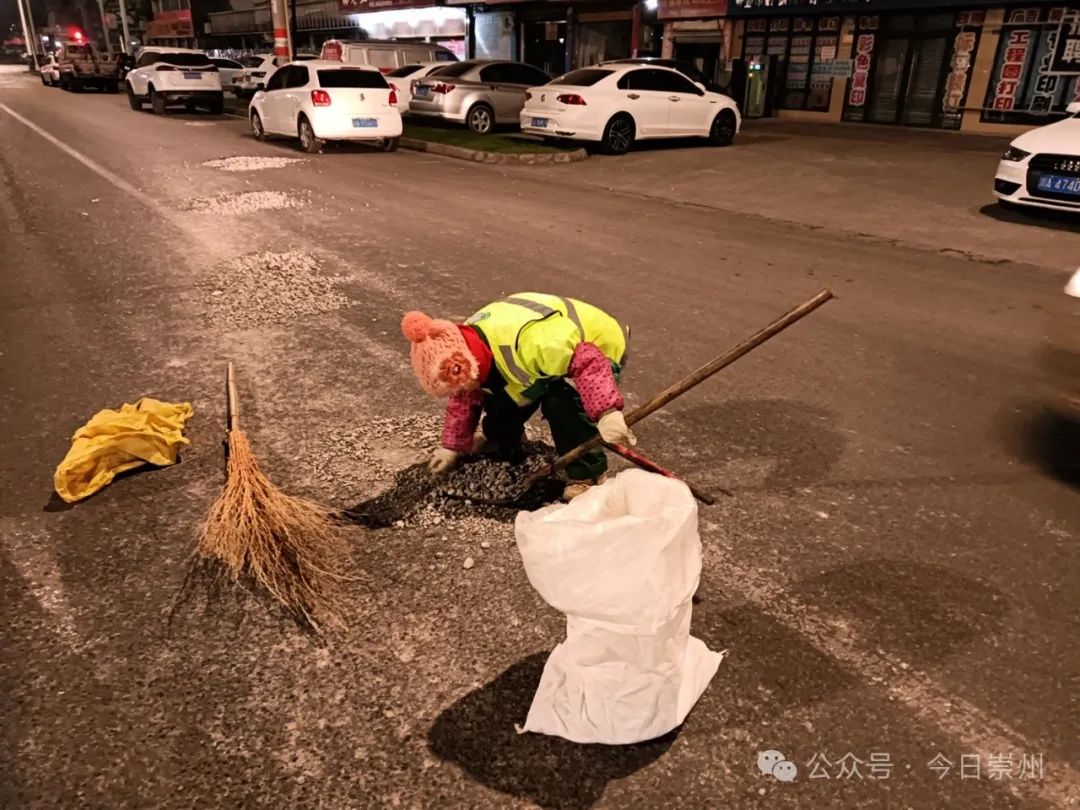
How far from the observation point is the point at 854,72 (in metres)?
20.2

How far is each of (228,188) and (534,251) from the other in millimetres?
5386

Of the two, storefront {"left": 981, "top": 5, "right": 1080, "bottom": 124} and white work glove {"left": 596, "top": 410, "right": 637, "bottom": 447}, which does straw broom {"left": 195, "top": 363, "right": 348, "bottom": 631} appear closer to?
white work glove {"left": 596, "top": 410, "right": 637, "bottom": 447}

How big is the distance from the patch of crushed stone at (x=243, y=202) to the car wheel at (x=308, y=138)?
14.9 feet

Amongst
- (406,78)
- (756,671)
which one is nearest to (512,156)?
(406,78)

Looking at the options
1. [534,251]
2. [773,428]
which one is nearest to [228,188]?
[534,251]

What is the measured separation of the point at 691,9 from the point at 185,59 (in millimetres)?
15103

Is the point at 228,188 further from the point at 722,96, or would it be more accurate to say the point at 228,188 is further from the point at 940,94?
the point at 940,94

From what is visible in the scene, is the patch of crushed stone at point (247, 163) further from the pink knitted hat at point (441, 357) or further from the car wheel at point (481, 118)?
the pink knitted hat at point (441, 357)

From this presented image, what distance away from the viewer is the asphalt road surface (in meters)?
2.13

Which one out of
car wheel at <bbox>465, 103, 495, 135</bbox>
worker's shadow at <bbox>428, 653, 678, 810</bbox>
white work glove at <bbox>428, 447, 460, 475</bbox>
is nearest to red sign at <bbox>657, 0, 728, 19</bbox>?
car wheel at <bbox>465, 103, 495, 135</bbox>

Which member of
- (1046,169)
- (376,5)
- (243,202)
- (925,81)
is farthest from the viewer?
(376,5)

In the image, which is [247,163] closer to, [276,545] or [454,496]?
[454,496]

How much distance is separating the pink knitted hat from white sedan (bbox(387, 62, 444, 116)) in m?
17.6

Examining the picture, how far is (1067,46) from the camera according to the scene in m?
16.6
